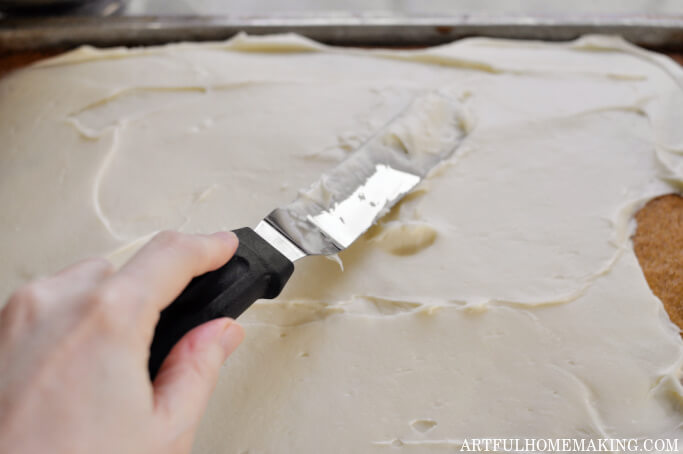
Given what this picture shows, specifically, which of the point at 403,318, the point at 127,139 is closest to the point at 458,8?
the point at 127,139

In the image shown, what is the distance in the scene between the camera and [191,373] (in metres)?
0.62

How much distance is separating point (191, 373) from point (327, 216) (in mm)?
511

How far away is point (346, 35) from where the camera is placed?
6.00 ft

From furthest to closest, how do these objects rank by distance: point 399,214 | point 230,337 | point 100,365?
point 399,214 → point 230,337 → point 100,365

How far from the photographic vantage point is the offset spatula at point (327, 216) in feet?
2.38

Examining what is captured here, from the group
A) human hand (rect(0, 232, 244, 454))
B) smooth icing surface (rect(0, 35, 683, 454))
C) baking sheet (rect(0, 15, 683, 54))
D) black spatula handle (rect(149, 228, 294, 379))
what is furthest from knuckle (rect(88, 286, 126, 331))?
baking sheet (rect(0, 15, 683, 54))

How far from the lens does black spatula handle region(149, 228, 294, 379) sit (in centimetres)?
68

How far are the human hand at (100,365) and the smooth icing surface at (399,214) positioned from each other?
0.93 ft

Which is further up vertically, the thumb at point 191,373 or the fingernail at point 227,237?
the fingernail at point 227,237

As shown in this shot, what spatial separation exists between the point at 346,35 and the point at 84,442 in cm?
159

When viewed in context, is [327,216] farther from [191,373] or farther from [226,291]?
[191,373]

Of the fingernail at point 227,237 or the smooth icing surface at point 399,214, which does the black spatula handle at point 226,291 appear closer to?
the fingernail at point 227,237

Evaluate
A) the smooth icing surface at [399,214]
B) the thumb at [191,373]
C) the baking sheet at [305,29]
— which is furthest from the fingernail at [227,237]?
the baking sheet at [305,29]

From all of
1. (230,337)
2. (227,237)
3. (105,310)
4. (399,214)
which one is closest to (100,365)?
(105,310)
